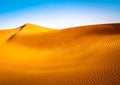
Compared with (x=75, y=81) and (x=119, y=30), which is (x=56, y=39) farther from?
(x=75, y=81)

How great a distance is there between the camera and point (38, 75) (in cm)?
867

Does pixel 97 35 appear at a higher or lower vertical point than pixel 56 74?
higher

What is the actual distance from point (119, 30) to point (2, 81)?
13.0m

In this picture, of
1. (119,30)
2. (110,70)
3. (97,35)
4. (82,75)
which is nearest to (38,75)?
(82,75)

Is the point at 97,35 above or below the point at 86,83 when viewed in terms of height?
above

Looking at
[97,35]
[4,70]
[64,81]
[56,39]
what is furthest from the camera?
[56,39]

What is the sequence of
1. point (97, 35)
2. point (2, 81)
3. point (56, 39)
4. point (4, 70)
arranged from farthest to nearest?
1. point (56, 39)
2. point (97, 35)
3. point (4, 70)
4. point (2, 81)

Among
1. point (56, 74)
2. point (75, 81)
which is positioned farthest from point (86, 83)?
point (56, 74)

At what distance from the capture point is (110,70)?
7.65 m

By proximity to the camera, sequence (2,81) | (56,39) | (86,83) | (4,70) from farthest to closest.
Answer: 1. (56,39)
2. (4,70)
3. (2,81)
4. (86,83)

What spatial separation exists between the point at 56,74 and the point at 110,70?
2.59 m

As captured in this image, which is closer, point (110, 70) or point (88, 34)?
point (110, 70)

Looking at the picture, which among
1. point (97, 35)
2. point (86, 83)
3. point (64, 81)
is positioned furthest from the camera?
point (97, 35)

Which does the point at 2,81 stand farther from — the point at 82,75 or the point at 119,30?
the point at 119,30
